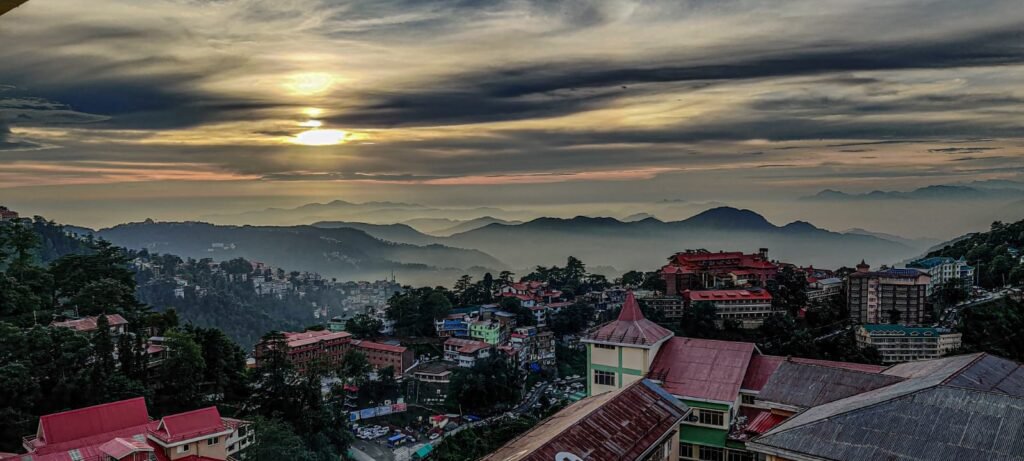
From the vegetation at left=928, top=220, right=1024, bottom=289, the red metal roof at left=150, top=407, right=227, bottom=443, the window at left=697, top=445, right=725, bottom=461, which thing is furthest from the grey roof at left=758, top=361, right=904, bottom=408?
the vegetation at left=928, top=220, right=1024, bottom=289

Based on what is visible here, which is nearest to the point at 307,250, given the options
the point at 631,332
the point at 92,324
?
the point at 92,324

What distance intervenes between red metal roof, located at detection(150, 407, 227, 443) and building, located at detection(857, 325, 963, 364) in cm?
2499

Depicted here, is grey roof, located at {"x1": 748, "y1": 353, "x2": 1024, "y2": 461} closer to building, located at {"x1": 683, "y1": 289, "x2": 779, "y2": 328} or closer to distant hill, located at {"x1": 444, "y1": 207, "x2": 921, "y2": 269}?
building, located at {"x1": 683, "y1": 289, "x2": 779, "y2": 328}

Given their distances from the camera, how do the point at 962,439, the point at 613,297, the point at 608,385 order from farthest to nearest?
the point at 613,297 < the point at 608,385 < the point at 962,439

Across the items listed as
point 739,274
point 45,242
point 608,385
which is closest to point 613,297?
point 739,274

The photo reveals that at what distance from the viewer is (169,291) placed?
169 feet

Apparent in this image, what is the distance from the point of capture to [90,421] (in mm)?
14227

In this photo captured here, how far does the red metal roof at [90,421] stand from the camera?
13.8m

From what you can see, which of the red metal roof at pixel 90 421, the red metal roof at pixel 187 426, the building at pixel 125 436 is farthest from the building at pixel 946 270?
the red metal roof at pixel 90 421

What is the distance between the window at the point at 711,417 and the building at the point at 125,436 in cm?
1015

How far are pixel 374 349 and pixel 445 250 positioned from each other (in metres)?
93.1

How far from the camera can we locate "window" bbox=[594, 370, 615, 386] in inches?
516

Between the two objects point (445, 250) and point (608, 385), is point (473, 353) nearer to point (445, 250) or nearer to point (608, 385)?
point (608, 385)

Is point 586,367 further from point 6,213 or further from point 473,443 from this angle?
point 6,213
